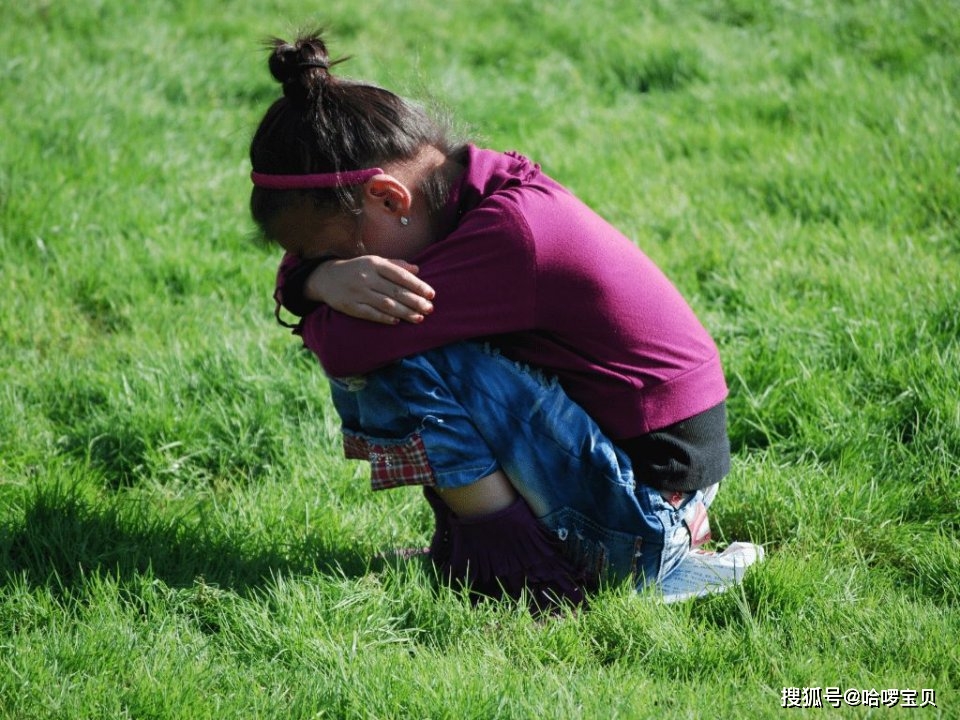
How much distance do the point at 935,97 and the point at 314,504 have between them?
12.4 ft

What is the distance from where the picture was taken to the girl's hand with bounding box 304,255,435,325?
2494mm

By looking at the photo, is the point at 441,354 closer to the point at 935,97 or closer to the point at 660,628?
the point at 660,628

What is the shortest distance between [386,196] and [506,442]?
65cm

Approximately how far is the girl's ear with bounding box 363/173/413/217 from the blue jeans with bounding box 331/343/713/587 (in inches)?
14.0

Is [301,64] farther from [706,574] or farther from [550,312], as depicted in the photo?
[706,574]

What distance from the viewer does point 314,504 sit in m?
3.04

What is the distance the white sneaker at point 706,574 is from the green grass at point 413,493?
45 mm

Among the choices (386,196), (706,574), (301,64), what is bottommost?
(706,574)

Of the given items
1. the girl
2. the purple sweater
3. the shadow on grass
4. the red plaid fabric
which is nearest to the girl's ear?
the girl

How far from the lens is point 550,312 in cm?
255

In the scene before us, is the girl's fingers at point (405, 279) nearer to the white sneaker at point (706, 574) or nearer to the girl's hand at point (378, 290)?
the girl's hand at point (378, 290)

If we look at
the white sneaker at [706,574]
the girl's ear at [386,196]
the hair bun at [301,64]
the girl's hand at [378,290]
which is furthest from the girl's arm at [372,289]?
the white sneaker at [706,574]

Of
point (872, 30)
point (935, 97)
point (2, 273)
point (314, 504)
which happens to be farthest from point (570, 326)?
point (872, 30)

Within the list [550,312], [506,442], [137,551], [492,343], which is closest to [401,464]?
[506,442]
